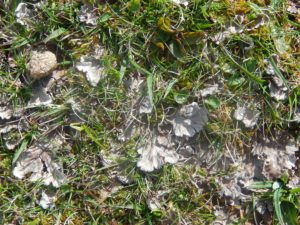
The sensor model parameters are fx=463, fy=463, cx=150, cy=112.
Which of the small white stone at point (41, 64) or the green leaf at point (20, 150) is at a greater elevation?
the small white stone at point (41, 64)

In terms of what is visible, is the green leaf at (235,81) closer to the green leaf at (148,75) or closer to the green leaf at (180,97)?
the green leaf at (180,97)

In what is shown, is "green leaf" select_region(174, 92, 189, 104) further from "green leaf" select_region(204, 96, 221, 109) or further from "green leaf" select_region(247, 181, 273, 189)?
"green leaf" select_region(247, 181, 273, 189)

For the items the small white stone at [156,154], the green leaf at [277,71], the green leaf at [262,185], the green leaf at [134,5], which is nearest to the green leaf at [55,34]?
the green leaf at [134,5]

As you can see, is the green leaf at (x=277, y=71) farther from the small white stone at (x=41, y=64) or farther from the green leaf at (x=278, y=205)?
the small white stone at (x=41, y=64)

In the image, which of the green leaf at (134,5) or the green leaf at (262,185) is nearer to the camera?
the green leaf at (134,5)

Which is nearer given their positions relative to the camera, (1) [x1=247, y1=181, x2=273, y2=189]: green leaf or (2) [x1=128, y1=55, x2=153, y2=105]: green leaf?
(2) [x1=128, y1=55, x2=153, y2=105]: green leaf

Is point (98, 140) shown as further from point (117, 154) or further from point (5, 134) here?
point (5, 134)

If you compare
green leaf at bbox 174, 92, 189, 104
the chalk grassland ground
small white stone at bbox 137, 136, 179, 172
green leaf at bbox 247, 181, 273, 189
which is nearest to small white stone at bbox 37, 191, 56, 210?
the chalk grassland ground

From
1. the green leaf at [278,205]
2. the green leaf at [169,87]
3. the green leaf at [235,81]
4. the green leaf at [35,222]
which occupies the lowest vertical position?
the green leaf at [35,222]

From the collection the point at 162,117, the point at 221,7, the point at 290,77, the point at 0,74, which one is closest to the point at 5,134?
the point at 0,74
